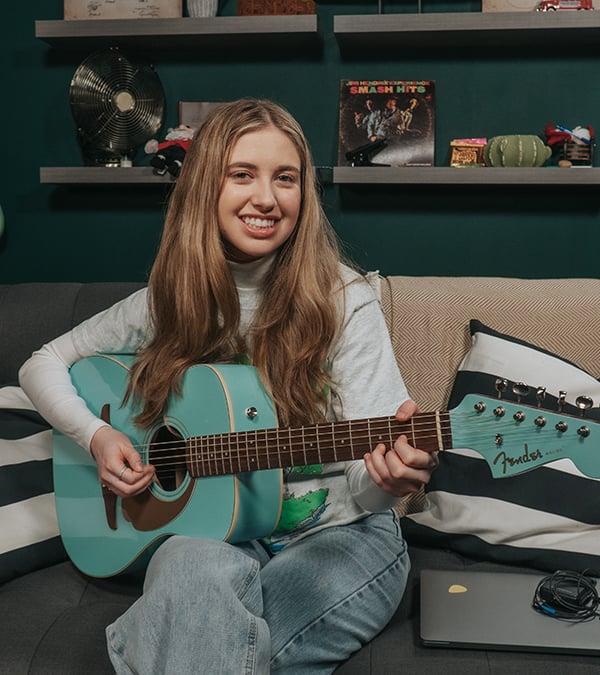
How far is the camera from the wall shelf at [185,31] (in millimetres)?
2684

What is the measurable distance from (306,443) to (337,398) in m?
0.19

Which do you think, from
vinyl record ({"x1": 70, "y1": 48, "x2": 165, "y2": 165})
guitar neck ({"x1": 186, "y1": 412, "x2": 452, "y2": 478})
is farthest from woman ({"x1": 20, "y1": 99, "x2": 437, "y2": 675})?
vinyl record ({"x1": 70, "y1": 48, "x2": 165, "y2": 165})

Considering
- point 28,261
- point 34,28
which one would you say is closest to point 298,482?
point 28,261

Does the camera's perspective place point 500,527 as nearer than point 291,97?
Yes

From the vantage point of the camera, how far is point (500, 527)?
1.64 meters

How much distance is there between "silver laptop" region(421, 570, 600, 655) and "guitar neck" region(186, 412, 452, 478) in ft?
1.07

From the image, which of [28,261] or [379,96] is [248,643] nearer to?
[379,96]

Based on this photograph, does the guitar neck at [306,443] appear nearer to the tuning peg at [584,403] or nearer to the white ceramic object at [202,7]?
the tuning peg at [584,403]

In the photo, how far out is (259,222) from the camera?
5.02 ft

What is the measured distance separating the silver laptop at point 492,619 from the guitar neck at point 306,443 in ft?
1.07

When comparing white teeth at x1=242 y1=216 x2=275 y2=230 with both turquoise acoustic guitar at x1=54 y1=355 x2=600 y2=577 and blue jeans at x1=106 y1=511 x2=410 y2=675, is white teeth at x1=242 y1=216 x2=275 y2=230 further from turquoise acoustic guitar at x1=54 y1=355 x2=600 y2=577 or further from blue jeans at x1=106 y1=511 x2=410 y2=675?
blue jeans at x1=106 y1=511 x2=410 y2=675

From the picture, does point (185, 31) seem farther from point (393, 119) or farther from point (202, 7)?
point (393, 119)

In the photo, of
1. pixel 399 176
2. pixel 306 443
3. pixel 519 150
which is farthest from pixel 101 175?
pixel 306 443

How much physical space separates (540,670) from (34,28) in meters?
2.58
